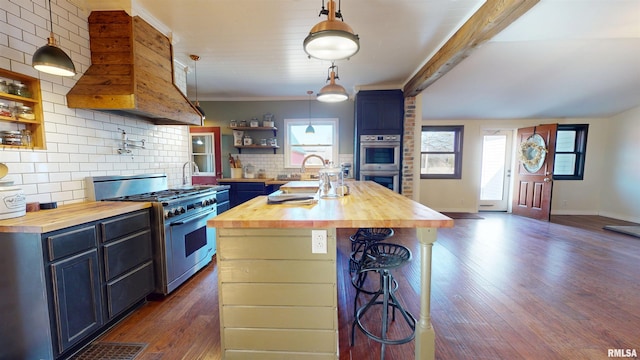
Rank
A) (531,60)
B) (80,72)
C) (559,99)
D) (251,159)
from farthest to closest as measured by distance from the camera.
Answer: (251,159) → (559,99) → (531,60) → (80,72)

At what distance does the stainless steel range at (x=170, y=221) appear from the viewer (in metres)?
2.15

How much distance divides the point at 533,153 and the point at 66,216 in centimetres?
729

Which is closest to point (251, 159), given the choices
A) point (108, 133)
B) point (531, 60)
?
point (108, 133)

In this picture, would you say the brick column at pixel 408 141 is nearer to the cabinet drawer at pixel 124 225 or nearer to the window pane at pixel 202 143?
the cabinet drawer at pixel 124 225

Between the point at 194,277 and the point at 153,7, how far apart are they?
Result: 2711mm

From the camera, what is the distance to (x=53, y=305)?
4.61 feet

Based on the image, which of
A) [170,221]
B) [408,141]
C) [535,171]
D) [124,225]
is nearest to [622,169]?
[535,171]

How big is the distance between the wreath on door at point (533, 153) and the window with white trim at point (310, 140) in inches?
166

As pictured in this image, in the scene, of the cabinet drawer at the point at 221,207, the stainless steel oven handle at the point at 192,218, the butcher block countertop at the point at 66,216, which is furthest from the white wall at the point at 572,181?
the butcher block countertop at the point at 66,216

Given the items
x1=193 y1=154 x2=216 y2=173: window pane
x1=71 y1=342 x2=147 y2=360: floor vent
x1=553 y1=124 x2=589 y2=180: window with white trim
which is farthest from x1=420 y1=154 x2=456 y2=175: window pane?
x1=71 y1=342 x2=147 y2=360: floor vent

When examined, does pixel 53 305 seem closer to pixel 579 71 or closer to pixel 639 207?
pixel 579 71

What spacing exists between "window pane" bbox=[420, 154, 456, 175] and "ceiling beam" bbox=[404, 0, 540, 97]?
2788mm

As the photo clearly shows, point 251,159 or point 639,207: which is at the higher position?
point 251,159

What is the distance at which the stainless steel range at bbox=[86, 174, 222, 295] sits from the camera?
215 centimetres
